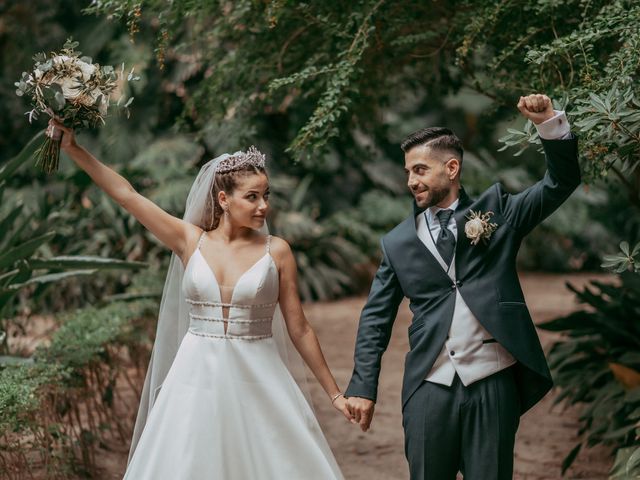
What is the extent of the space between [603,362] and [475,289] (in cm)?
354

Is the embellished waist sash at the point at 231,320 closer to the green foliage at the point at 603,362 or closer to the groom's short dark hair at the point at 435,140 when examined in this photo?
the groom's short dark hair at the point at 435,140

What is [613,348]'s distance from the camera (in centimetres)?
641

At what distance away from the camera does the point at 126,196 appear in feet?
12.6

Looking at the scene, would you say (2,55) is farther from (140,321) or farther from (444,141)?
(444,141)

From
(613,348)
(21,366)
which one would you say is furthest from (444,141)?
(613,348)

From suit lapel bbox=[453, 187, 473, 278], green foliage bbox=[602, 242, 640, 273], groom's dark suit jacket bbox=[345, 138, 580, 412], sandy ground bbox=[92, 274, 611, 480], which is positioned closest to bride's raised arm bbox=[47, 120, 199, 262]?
groom's dark suit jacket bbox=[345, 138, 580, 412]

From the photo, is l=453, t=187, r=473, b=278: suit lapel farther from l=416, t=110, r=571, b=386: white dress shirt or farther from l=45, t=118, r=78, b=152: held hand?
l=45, t=118, r=78, b=152: held hand

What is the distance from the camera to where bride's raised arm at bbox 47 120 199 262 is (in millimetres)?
3750

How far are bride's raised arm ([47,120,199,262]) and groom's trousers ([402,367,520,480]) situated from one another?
124cm

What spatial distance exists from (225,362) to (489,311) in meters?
1.10

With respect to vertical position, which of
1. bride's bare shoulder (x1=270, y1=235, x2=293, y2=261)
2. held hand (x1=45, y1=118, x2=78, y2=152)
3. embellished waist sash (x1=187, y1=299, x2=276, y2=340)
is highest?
held hand (x1=45, y1=118, x2=78, y2=152)

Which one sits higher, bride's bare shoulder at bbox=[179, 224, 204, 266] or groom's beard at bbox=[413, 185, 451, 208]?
groom's beard at bbox=[413, 185, 451, 208]

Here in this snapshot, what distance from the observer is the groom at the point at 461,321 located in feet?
11.1

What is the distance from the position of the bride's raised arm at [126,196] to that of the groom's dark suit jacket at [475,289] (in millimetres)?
916
